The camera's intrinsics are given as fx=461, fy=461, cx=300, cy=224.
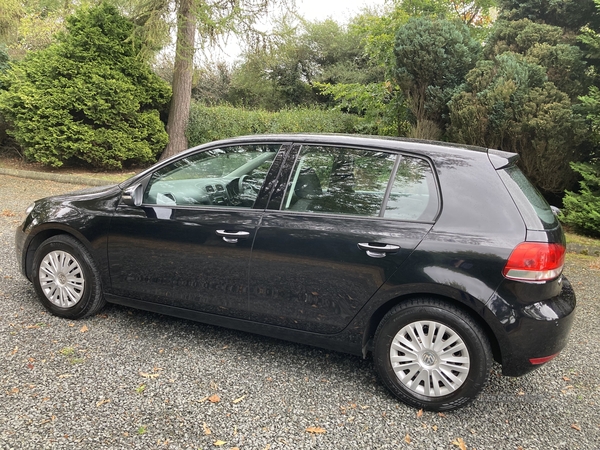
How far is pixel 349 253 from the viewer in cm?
286

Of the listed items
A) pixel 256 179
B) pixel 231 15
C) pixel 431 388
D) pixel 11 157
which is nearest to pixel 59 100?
pixel 11 157

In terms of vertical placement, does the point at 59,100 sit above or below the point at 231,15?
below

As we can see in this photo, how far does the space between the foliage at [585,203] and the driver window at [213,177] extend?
555 cm

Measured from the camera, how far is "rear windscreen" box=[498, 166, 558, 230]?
2.66 meters

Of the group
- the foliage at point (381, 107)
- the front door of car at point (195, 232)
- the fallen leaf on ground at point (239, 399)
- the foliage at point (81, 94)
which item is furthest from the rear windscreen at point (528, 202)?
the foliage at point (81, 94)

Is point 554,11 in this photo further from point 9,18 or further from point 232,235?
point 9,18

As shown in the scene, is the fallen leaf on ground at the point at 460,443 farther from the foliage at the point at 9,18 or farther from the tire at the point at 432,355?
the foliage at the point at 9,18

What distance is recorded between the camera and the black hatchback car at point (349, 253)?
8.70 ft

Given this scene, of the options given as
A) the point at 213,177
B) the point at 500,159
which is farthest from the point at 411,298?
the point at 213,177

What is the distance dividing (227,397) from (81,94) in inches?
392

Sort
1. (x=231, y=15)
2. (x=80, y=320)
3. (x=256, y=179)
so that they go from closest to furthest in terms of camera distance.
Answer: (x=256, y=179), (x=80, y=320), (x=231, y=15)

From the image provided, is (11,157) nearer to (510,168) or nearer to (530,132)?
(530,132)

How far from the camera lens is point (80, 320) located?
149 inches

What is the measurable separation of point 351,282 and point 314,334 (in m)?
0.47
